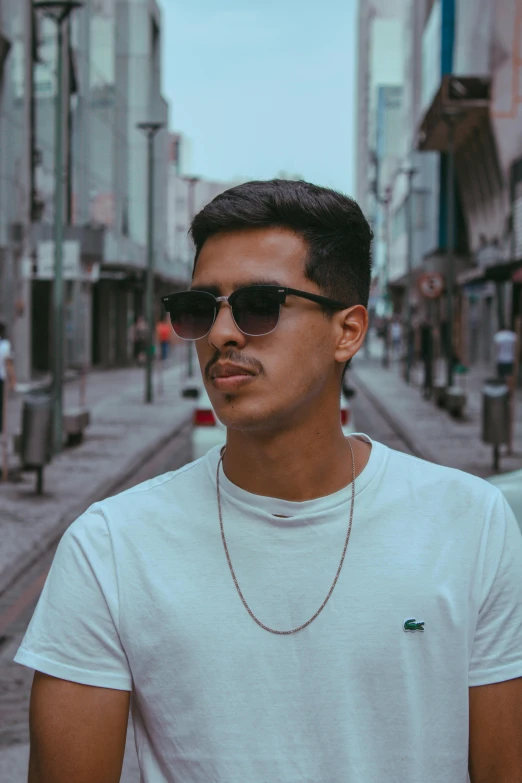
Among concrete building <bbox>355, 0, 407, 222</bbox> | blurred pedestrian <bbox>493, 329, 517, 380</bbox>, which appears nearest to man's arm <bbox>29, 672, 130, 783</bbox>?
blurred pedestrian <bbox>493, 329, 517, 380</bbox>

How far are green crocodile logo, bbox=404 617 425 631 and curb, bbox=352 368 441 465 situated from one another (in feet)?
28.5

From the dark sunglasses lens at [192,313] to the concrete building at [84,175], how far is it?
52.3ft

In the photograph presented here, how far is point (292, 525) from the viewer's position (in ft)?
6.26

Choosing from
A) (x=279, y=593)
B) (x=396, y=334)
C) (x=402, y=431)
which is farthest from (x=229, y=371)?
(x=396, y=334)

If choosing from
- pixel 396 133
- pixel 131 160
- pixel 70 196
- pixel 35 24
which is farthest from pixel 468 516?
pixel 396 133

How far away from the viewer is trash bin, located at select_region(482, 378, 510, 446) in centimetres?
1422

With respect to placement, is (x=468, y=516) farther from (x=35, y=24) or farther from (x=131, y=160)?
(x=131, y=160)

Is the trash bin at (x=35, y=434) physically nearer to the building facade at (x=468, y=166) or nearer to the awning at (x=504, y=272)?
the building facade at (x=468, y=166)

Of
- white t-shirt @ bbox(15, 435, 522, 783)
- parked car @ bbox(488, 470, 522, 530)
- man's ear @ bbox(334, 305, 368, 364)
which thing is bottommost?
parked car @ bbox(488, 470, 522, 530)

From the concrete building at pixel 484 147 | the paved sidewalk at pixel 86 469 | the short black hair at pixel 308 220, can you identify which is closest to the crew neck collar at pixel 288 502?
the short black hair at pixel 308 220

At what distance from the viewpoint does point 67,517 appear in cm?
1084

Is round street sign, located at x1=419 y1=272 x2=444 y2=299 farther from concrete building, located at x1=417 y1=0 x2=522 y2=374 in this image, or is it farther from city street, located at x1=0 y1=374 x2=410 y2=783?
city street, located at x1=0 y1=374 x2=410 y2=783

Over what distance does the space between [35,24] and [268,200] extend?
34.1 metres

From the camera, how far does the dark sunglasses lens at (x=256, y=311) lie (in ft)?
6.34
